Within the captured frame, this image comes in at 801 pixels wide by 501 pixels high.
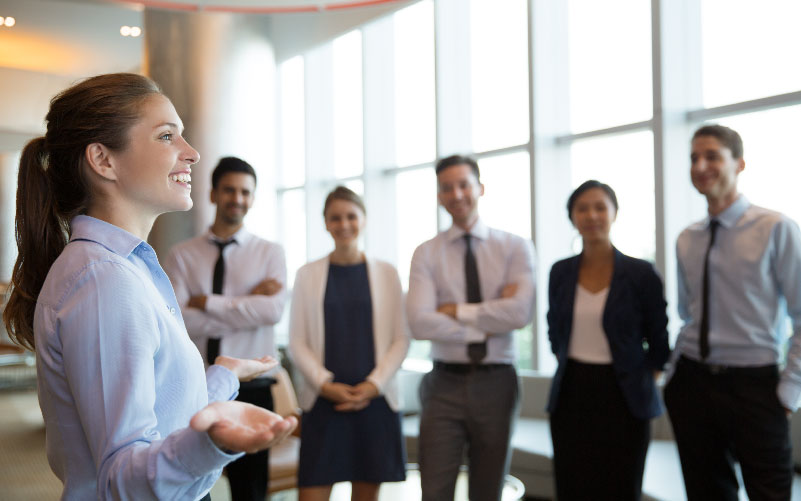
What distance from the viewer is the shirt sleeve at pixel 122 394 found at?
1.03 metres

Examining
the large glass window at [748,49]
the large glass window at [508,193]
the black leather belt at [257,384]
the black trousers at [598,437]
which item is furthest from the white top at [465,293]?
the large glass window at [508,193]

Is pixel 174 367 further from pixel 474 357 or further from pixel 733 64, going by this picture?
pixel 733 64

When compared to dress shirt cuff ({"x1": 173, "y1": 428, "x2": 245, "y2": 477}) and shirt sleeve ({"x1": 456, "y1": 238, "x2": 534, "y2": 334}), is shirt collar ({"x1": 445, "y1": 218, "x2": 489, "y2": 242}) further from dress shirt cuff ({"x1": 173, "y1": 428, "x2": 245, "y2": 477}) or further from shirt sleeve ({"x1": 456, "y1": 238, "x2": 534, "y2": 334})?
dress shirt cuff ({"x1": 173, "y1": 428, "x2": 245, "y2": 477})

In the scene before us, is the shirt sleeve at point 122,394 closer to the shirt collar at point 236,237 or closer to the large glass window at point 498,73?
the shirt collar at point 236,237

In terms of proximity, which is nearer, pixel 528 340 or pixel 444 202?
pixel 444 202

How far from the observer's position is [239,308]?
3.35m

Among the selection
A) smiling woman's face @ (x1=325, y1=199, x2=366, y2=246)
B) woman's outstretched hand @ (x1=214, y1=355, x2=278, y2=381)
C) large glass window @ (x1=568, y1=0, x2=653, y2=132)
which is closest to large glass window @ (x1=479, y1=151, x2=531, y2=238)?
large glass window @ (x1=568, y1=0, x2=653, y2=132)

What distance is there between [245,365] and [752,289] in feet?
7.69

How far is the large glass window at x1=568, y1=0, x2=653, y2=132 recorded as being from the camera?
5.45 meters

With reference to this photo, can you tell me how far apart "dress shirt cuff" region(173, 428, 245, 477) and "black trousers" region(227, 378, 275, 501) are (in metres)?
2.21

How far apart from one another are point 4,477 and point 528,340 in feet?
14.8

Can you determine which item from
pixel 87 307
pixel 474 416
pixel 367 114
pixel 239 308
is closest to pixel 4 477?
pixel 239 308

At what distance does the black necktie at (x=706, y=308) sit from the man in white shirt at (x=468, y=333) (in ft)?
2.56

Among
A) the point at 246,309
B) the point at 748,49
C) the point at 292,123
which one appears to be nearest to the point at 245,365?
the point at 246,309
